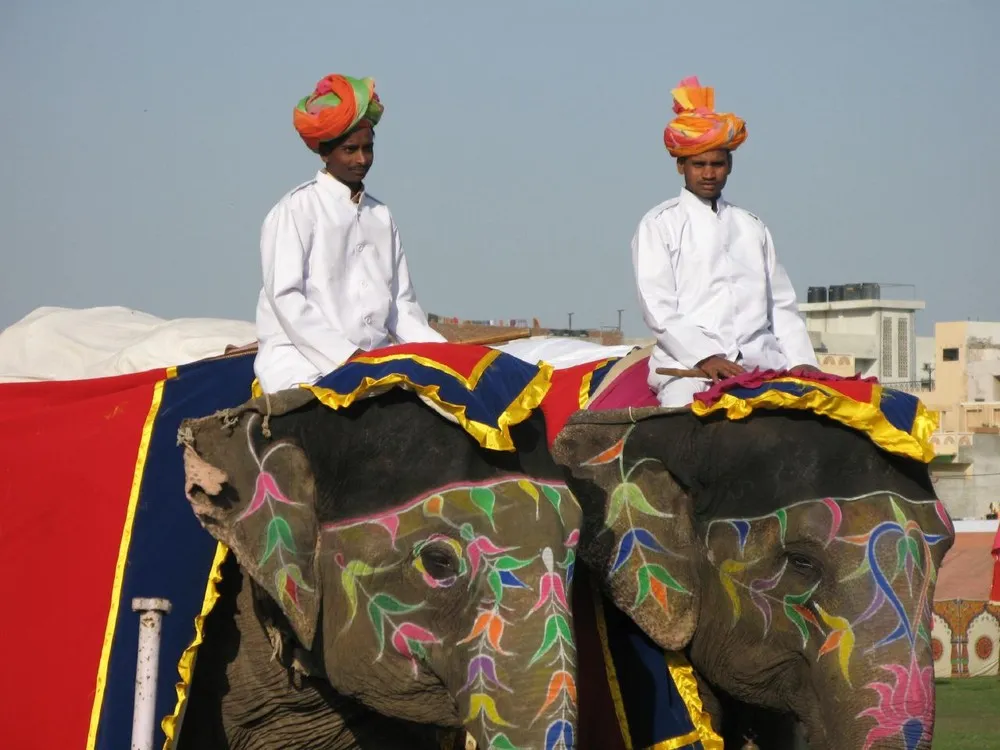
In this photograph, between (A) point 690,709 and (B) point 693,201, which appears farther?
(B) point 693,201

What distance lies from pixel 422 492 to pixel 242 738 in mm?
1394

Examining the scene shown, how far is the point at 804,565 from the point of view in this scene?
6.88 m

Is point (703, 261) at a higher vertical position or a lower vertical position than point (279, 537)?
higher

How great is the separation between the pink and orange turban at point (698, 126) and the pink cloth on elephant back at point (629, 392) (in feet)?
3.18

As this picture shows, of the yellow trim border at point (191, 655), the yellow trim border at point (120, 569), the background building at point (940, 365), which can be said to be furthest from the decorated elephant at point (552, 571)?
the background building at point (940, 365)

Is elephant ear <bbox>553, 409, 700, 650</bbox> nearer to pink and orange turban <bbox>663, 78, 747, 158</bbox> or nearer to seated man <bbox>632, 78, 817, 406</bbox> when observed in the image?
seated man <bbox>632, 78, 817, 406</bbox>

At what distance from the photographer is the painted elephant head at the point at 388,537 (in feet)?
20.4

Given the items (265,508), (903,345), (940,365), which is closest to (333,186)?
(265,508)

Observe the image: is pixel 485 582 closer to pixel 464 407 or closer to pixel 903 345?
pixel 464 407

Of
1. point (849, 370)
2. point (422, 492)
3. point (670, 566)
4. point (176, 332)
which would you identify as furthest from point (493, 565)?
point (849, 370)

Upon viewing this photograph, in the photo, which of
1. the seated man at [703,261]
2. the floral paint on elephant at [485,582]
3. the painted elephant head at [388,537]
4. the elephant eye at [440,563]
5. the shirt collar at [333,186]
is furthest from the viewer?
the seated man at [703,261]

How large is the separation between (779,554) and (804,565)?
11 centimetres

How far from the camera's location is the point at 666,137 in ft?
26.0

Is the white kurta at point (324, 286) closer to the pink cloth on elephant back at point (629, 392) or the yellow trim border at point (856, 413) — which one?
the pink cloth on elephant back at point (629, 392)
